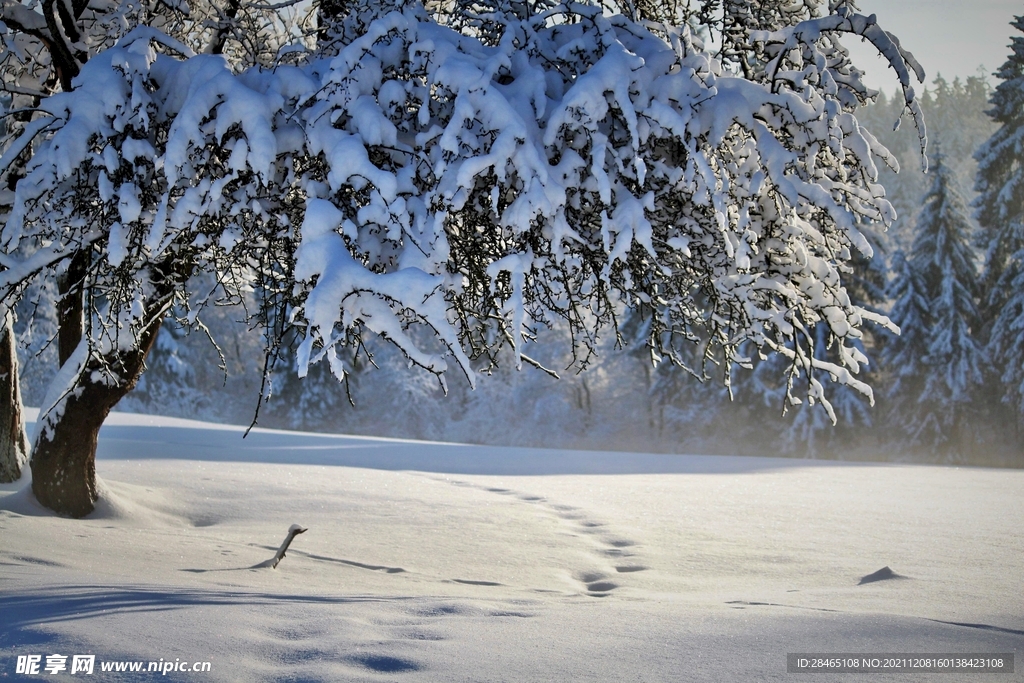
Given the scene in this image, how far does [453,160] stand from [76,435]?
481 centimetres

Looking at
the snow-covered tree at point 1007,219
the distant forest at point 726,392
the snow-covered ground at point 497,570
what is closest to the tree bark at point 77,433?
the snow-covered ground at point 497,570

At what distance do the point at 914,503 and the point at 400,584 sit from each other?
7.65 meters

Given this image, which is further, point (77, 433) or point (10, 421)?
point (10, 421)

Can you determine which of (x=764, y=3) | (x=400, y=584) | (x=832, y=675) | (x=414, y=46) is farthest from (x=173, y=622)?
(x=764, y=3)

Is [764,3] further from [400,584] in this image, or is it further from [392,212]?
[400,584]

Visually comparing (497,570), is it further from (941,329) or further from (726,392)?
(726,392)

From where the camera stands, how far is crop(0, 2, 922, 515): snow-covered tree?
14.1 feet

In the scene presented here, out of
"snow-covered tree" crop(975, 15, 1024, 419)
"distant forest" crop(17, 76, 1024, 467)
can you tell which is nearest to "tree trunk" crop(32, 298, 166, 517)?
"distant forest" crop(17, 76, 1024, 467)

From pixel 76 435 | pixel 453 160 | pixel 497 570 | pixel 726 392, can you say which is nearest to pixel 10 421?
pixel 76 435

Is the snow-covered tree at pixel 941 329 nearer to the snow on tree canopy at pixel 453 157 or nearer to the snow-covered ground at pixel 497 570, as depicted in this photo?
the snow-covered ground at pixel 497 570

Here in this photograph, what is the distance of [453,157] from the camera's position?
445 centimetres

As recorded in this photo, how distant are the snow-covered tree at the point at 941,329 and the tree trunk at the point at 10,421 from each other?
27.1 metres

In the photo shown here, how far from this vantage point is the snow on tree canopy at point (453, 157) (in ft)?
14.2

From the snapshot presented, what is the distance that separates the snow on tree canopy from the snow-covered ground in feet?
4.59
